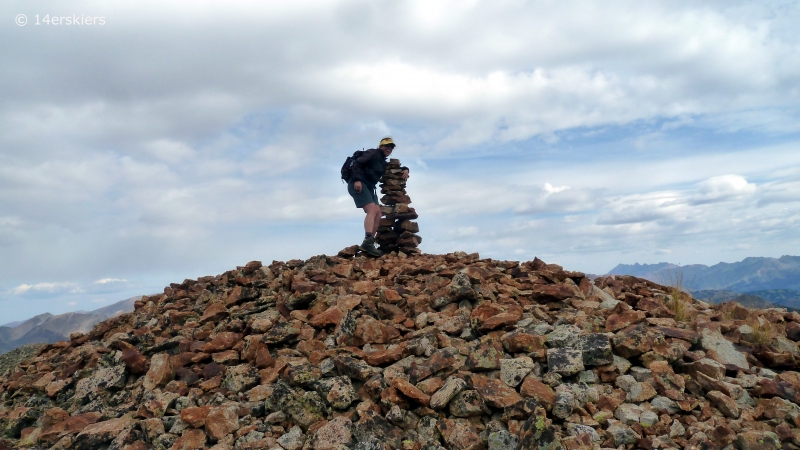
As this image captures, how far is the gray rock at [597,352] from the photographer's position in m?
6.87

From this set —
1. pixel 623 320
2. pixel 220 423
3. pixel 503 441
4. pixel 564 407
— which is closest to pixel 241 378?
pixel 220 423

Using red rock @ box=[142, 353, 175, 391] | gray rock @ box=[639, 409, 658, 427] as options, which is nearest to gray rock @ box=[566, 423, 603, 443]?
gray rock @ box=[639, 409, 658, 427]

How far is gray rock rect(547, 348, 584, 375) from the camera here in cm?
666

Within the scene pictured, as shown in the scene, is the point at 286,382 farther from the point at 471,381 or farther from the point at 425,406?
the point at 471,381

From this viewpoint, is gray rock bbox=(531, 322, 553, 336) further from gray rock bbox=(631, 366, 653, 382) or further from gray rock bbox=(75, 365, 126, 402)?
gray rock bbox=(75, 365, 126, 402)

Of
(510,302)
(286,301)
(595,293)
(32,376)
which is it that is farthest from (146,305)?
(595,293)

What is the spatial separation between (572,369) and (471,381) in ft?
4.33

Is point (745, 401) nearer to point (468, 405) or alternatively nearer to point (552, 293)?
point (552, 293)

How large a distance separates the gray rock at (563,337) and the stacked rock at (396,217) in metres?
6.91

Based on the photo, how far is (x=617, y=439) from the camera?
5816 mm

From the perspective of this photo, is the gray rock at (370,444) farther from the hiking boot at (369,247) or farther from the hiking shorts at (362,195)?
the hiking shorts at (362,195)

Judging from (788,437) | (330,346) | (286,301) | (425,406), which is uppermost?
(286,301)

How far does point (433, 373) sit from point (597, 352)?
2.20 metres

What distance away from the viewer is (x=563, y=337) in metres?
7.28
